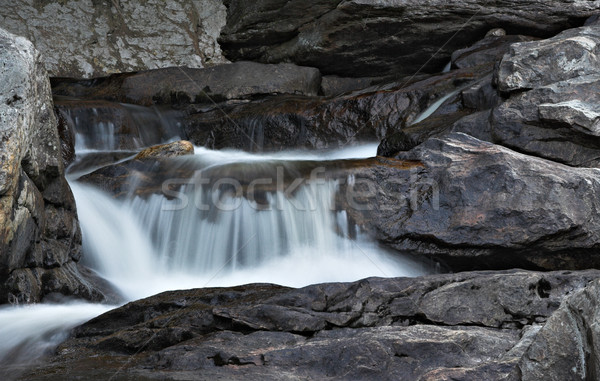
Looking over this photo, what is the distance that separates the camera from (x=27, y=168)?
16.5 feet

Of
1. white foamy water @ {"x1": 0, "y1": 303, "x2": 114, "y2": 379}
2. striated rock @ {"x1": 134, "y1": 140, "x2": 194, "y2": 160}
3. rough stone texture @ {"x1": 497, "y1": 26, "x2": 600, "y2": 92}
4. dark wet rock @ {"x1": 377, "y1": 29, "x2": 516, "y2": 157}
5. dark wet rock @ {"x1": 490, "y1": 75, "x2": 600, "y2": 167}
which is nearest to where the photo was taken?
white foamy water @ {"x1": 0, "y1": 303, "x2": 114, "y2": 379}

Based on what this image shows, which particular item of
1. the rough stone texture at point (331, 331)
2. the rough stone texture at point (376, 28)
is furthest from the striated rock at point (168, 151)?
the rough stone texture at point (376, 28)

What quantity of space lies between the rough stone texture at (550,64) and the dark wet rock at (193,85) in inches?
205

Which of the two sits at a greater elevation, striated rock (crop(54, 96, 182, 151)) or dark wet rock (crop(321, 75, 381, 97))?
dark wet rock (crop(321, 75, 381, 97))

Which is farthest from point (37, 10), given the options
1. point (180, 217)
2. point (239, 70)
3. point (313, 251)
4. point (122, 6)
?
point (313, 251)

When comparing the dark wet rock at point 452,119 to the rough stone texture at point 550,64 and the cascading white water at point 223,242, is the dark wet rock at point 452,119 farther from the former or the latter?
the cascading white water at point 223,242

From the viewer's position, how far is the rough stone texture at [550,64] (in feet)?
21.2

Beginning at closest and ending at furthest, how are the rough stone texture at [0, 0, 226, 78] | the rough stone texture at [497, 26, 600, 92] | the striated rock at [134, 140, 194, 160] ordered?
the rough stone texture at [497, 26, 600, 92]
the striated rock at [134, 140, 194, 160]
the rough stone texture at [0, 0, 226, 78]

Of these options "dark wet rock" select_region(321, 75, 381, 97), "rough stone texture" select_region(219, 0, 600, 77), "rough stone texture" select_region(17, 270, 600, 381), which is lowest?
"rough stone texture" select_region(17, 270, 600, 381)

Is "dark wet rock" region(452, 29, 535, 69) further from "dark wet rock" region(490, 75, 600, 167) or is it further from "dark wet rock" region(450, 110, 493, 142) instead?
"dark wet rock" region(490, 75, 600, 167)

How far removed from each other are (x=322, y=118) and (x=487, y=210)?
4.18m

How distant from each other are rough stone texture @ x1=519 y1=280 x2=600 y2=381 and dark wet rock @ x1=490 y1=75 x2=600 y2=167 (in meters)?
4.28

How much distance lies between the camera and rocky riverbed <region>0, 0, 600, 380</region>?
326 cm

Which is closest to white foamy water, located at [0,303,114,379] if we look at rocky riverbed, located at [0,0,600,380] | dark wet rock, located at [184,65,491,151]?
rocky riverbed, located at [0,0,600,380]
